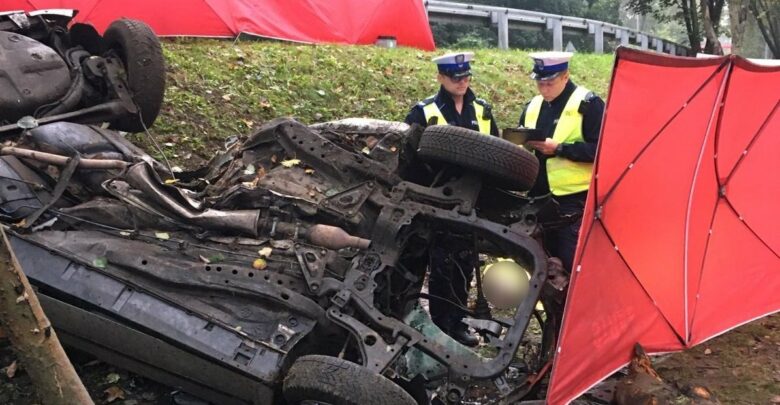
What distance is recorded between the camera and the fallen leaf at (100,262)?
3700 mm

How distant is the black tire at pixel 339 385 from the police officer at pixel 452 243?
1211mm

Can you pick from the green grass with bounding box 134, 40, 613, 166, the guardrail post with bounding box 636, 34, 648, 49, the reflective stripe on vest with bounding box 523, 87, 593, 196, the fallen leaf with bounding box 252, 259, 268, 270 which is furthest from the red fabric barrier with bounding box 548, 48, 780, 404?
the guardrail post with bounding box 636, 34, 648, 49

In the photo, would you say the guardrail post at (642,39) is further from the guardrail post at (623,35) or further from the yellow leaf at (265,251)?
the yellow leaf at (265,251)

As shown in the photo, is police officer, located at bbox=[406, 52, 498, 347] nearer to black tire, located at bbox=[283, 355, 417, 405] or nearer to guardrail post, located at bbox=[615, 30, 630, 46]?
black tire, located at bbox=[283, 355, 417, 405]

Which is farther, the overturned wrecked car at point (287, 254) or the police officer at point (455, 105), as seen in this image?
the police officer at point (455, 105)

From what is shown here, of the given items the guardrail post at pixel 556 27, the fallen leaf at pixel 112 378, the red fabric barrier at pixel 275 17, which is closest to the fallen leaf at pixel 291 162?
the fallen leaf at pixel 112 378

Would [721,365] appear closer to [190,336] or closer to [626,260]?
[626,260]

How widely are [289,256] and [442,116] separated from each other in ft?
5.07

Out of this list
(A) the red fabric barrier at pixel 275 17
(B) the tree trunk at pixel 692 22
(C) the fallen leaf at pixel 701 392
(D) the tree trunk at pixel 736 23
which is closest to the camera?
(C) the fallen leaf at pixel 701 392

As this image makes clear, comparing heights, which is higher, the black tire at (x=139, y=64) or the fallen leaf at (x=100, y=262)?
the black tire at (x=139, y=64)

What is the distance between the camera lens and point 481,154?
3771 mm

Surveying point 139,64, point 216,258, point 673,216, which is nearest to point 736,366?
point 673,216

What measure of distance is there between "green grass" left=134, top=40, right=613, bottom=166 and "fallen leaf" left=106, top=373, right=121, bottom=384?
3.05 meters

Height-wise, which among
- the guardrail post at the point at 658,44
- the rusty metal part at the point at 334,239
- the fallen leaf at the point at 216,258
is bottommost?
the guardrail post at the point at 658,44
